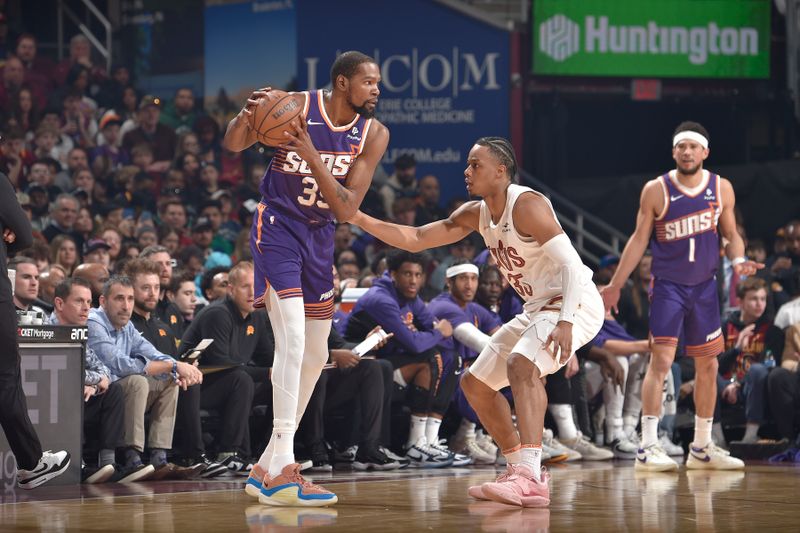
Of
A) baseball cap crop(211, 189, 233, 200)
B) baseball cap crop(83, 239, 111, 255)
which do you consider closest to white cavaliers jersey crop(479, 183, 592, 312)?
baseball cap crop(83, 239, 111, 255)

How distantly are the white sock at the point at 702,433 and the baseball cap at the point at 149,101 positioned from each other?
7.83m

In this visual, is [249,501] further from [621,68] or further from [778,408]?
[621,68]

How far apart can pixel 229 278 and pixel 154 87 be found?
7911mm

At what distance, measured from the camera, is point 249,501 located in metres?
5.91

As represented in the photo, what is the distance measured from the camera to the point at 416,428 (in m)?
8.70

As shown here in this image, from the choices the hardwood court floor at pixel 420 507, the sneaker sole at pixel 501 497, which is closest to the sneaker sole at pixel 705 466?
the hardwood court floor at pixel 420 507

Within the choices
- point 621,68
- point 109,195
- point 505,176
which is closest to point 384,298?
point 505,176

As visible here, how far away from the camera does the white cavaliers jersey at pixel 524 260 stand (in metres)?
5.99

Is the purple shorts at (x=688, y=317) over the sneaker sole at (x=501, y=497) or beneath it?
over

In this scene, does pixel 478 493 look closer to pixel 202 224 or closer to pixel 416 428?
pixel 416 428

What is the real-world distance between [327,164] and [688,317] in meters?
3.22

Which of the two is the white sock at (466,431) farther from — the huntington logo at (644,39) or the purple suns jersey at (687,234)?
the huntington logo at (644,39)

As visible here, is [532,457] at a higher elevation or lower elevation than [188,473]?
higher

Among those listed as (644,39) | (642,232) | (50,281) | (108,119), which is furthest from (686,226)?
(108,119)
